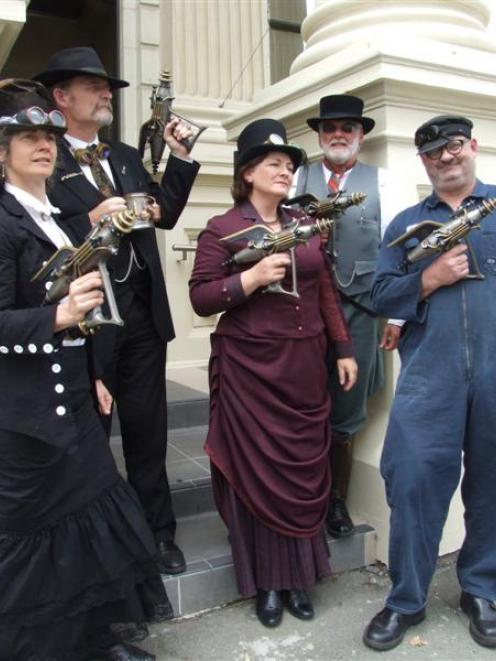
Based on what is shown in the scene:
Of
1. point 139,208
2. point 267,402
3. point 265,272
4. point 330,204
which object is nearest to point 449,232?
point 330,204

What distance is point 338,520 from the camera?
3.29 meters

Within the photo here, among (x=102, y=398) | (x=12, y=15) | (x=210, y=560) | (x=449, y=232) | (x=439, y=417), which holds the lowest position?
(x=210, y=560)

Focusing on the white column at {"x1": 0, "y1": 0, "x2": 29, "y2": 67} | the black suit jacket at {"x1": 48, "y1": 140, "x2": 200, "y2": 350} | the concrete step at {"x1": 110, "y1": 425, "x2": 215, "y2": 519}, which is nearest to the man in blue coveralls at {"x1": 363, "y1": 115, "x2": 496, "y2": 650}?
the black suit jacket at {"x1": 48, "y1": 140, "x2": 200, "y2": 350}

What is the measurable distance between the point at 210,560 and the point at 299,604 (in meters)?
0.42

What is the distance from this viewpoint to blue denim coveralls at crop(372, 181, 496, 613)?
2.56m

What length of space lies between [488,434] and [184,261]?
3.74 meters

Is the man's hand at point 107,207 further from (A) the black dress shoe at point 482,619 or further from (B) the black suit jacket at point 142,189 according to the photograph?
(A) the black dress shoe at point 482,619

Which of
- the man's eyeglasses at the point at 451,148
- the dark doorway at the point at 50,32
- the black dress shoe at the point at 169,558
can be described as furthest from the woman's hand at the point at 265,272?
the dark doorway at the point at 50,32

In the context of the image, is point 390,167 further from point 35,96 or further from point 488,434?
point 35,96

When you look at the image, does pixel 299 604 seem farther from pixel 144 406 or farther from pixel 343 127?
pixel 343 127

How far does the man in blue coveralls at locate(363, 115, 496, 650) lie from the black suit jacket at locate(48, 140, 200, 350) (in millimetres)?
901

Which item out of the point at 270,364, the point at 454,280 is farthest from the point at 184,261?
the point at 454,280

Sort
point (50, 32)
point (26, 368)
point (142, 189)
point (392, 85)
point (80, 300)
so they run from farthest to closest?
point (50, 32) < point (392, 85) < point (142, 189) < point (26, 368) < point (80, 300)

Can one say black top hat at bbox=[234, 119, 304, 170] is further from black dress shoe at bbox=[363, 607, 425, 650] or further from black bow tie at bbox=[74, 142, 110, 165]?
black dress shoe at bbox=[363, 607, 425, 650]
